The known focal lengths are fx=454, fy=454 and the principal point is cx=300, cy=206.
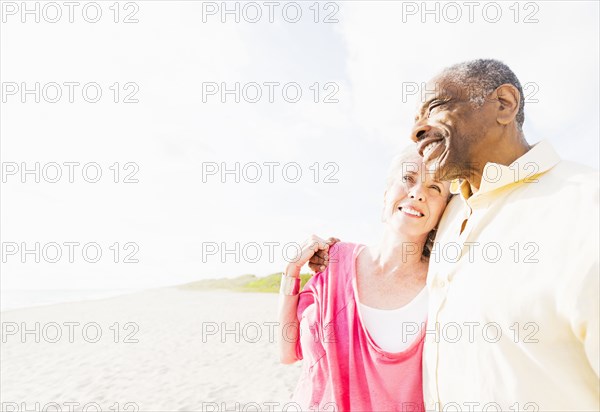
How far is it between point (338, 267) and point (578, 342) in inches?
46.3

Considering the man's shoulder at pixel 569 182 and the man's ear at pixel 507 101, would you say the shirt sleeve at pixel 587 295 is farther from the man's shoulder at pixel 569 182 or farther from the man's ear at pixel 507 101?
the man's ear at pixel 507 101

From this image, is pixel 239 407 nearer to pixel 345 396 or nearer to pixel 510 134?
pixel 345 396

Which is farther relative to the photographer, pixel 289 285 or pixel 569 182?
pixel 289 285

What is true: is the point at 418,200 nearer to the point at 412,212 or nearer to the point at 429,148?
the point at 412,212

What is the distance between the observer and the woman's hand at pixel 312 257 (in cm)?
228

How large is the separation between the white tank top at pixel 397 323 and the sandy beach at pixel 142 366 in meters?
3.98

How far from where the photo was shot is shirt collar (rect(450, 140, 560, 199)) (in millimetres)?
1589

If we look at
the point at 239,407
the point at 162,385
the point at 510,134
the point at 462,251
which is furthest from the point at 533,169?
the point at 162,385

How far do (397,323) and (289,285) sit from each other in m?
0.58

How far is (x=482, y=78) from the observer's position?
1734 millimetres

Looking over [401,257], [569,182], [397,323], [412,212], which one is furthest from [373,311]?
[569,182]

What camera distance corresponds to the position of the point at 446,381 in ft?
5.43

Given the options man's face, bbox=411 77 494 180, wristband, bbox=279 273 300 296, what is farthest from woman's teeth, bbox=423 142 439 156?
wristband, bbox=279 273 300 296

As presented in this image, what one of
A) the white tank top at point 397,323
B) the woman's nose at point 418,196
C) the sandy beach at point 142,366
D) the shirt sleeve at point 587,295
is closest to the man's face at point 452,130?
the woman's nose at point 418,196
